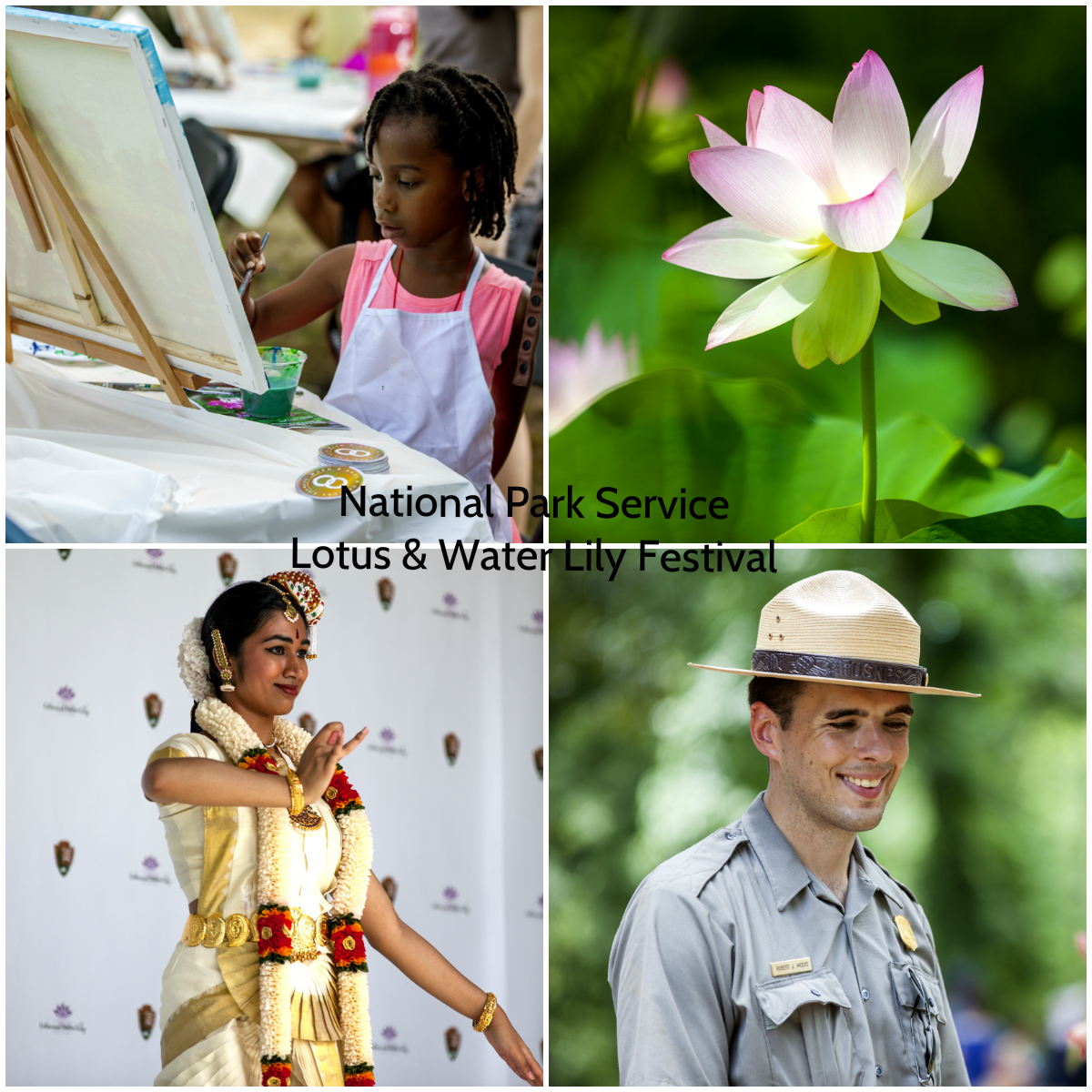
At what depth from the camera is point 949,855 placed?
4.52m

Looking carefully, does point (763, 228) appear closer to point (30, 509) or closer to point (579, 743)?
point (30, 509)

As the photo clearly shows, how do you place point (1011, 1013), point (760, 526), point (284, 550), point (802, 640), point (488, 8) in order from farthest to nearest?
1. point (1011, 1013)
2. point (284, 550)
3. point (488, 8)
4. point (760, 526)
5. point (802, 640)

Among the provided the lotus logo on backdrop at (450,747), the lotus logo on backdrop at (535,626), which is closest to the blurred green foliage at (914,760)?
the lotus logo on backdrop at (535,626)

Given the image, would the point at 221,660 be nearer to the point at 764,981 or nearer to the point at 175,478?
the point at 175,478

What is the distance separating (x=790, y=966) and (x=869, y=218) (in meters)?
0.98

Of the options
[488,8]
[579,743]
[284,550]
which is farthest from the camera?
[579,743]

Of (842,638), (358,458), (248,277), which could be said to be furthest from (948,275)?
(248,277)

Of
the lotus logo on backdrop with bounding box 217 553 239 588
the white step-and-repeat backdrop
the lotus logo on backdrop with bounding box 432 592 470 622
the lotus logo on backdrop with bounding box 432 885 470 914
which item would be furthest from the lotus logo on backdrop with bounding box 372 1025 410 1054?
the lotus logo on backdrop with bounding box 217 553 239 588

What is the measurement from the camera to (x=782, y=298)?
1444mm

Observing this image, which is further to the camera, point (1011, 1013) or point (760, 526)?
point (1011, 1013)

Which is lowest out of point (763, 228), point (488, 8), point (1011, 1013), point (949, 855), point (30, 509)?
point (1011, 1013)

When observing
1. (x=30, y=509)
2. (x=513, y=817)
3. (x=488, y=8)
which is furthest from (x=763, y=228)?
(x=513, y=817)

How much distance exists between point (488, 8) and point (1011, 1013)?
13.5 feet

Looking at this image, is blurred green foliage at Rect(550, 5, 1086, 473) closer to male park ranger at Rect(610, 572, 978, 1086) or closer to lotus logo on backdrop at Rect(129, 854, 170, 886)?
male park ranger at Rect(610, 572, 978, 1086)
